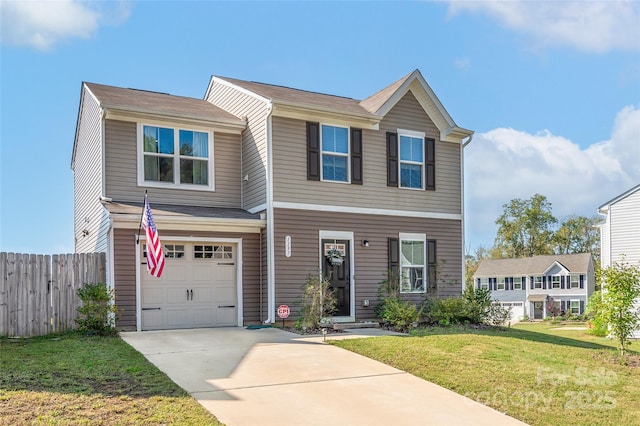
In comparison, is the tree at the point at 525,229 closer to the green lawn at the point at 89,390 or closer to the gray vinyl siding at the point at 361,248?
the gray vinyl siding at the point at 361,248

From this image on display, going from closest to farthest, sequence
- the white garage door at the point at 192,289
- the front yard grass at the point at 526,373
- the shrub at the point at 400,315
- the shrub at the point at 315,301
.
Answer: the front yard grass at the point at 526,373
the shrub at the point at 315,301
the white garage door at the point at 192,289
the shrub at the point at 400,315

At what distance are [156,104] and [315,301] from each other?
664 centimetres

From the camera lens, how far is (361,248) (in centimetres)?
1501

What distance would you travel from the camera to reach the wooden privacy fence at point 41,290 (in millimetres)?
11992

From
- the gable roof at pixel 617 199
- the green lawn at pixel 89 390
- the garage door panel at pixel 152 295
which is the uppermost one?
the gable roof at pixel 617 199

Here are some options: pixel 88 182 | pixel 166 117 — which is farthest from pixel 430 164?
pixel 88 182

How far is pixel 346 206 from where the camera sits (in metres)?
14.9

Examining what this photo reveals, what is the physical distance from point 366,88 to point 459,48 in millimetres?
4088

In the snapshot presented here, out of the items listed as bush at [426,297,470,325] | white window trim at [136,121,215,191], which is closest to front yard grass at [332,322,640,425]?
bush at [426,297,470,325]

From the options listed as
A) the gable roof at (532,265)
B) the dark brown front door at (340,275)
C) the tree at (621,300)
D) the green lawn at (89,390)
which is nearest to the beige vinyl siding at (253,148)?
the dark brown front door at (340,275)

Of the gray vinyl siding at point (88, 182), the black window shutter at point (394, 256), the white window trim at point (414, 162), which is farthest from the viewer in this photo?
the white window trim at point (414, 162)

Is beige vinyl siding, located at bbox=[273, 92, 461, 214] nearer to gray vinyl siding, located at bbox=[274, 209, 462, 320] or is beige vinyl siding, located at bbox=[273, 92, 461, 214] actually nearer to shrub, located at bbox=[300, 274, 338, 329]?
gray vinyl siding, located at bbox=[274, 209, 462, 320]

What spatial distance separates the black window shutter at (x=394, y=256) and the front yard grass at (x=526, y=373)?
3.16 m

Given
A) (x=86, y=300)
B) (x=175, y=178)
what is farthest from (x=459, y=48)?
(x=86, y=300)
